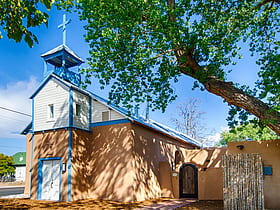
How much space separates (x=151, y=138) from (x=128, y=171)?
292 cm

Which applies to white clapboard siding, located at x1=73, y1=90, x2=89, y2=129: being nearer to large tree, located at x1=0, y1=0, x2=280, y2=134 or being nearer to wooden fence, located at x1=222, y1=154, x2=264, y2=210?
large tree, located at x1=0, y1=0, x2=280, y2=134

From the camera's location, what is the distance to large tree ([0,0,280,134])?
9.65m

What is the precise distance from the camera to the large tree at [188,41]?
380 inches

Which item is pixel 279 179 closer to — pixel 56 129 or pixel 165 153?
pixel 165 153

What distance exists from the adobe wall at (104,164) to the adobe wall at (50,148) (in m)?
0.45

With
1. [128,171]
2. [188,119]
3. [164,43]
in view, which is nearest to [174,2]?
[164,43]

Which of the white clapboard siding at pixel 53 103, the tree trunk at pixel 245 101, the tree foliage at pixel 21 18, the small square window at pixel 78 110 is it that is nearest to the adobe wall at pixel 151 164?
the small square window at pixel 78 110

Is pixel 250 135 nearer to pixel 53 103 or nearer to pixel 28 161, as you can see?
pixel 53 103

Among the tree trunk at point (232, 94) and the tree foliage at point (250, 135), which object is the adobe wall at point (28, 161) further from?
the tree foliage at point (250, 135)

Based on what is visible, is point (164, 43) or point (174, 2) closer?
point (164, 43)

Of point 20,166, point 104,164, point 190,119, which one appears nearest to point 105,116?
point 104,164

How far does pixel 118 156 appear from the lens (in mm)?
13320

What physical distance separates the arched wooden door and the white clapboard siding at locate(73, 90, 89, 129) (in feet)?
19.7

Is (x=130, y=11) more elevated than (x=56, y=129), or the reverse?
(x=130, y=11)
